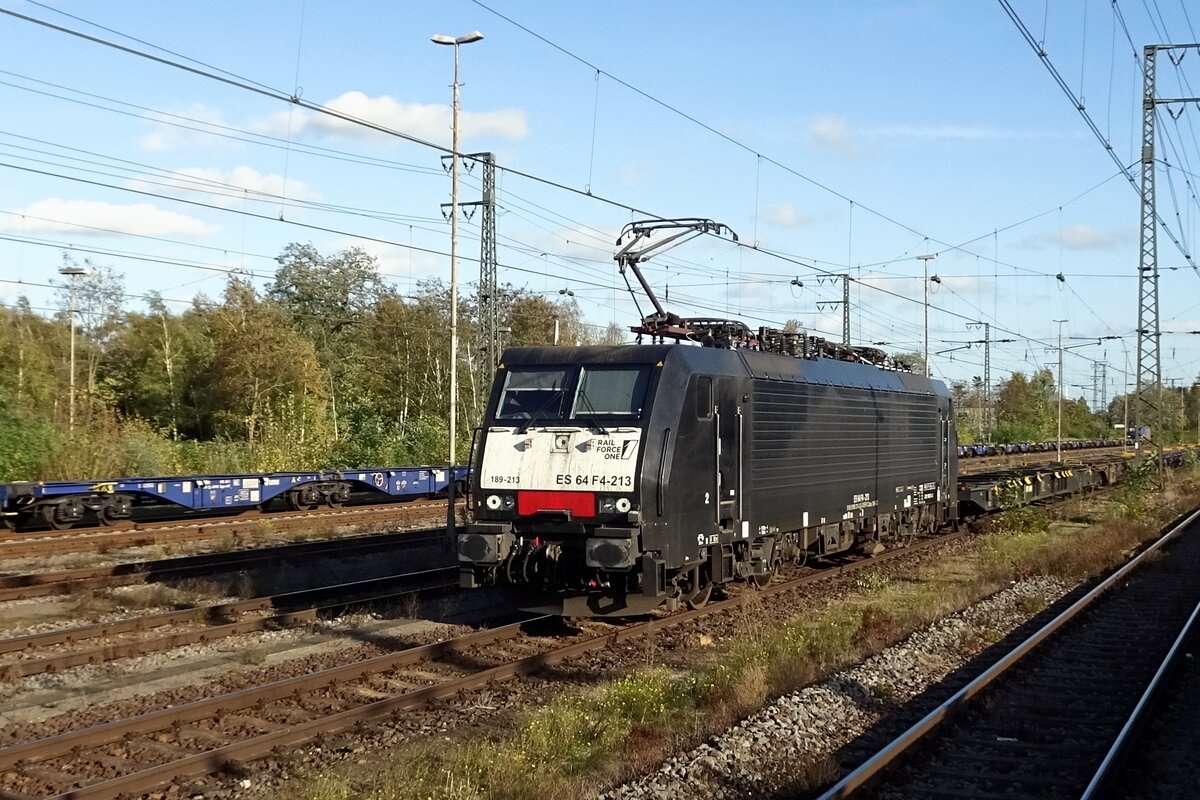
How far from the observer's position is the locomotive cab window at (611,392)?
12.1 m

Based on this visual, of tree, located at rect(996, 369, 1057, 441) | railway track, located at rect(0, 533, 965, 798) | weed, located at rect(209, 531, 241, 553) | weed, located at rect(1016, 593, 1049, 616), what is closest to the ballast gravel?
weed, located at rect(1016, 593, 1049, 616)

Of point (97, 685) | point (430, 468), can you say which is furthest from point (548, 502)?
point (430, 468)

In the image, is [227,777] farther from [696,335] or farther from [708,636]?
[696,335]

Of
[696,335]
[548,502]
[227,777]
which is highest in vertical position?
[696,335]

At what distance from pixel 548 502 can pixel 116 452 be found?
817 inches

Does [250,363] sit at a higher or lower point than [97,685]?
higher

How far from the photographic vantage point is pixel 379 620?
13.4 m

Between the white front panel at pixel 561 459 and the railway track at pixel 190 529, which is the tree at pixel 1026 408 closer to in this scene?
the railway track at pixel 190 529

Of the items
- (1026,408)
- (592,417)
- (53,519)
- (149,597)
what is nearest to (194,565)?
(149,597)

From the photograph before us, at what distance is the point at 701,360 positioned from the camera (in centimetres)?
1262

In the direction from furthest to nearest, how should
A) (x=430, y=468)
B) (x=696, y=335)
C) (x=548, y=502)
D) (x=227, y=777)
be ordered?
(x=430, y=468)
(x=696, y=335)
(x=548, y=502)
(x=227, y=777)

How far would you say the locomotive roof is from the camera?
12.2 meters

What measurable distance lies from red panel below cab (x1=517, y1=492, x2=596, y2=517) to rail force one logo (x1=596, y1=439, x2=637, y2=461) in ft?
1.49

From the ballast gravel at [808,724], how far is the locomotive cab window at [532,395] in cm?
434
